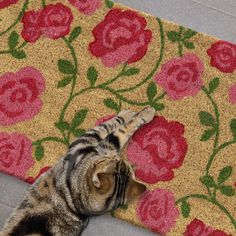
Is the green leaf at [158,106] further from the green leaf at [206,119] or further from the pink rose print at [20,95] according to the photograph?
the pink rose print at [20,95]

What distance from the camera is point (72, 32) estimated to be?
6.04 feet

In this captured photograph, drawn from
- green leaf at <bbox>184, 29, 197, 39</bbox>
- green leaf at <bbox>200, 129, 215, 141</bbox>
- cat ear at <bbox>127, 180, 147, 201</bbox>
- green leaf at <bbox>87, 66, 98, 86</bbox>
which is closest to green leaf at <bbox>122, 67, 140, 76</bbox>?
green leaf at <bbox>87, 66, 98, 86</bbox>

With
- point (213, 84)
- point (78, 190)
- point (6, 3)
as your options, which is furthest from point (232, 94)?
point (6, 3)

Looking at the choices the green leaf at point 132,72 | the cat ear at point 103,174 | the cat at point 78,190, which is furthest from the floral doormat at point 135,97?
the cat ear at point 103,174

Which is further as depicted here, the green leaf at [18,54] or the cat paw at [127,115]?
the green leaf at [18,54]

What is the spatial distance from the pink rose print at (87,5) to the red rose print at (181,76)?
35 cm

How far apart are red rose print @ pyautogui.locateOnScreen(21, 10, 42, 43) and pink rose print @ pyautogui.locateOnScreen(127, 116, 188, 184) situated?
0.54 metres

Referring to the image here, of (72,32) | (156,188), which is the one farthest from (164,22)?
(156,188)

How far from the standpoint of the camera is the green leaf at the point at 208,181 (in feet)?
5.60

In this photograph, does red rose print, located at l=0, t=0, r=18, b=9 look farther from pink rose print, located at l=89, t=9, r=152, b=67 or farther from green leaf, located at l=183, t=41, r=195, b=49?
green leaf, located at l=183, t=41, r=195, b=49

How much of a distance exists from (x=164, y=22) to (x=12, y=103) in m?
0.64

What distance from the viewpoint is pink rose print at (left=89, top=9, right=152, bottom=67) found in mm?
1809

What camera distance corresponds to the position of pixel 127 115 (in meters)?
1.73

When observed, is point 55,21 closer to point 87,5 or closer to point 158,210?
point 87,5
